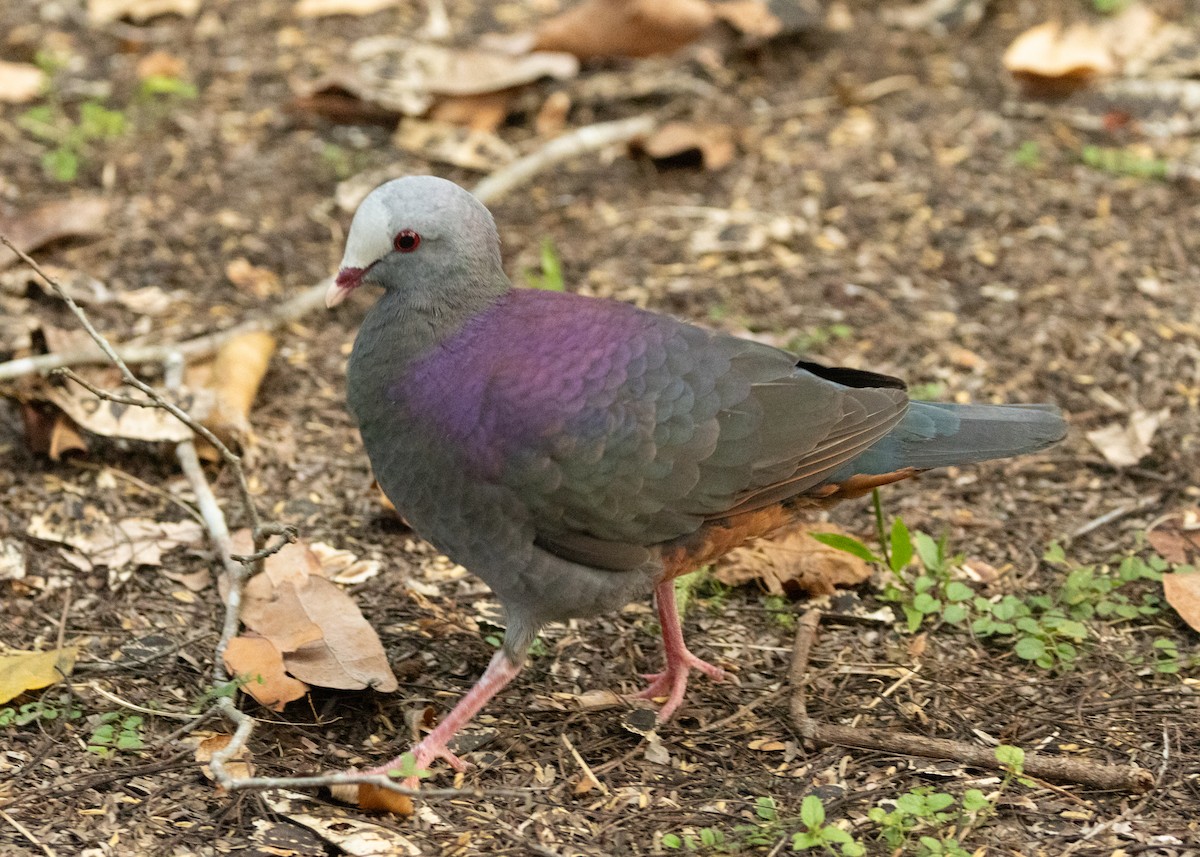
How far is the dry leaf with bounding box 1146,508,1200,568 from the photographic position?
411 centimetres

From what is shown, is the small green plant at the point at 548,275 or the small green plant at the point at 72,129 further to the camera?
the small green plant at the point at 72,129

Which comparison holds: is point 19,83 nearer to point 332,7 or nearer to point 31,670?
point 332,7

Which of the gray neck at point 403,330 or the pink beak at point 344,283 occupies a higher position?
the pink beak at point 344,283

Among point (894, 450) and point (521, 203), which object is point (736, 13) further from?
point (894, 450)

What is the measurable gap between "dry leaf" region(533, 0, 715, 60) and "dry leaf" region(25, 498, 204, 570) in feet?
10.9

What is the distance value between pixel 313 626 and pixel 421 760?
496 mm

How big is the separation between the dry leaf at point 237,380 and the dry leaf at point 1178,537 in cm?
292

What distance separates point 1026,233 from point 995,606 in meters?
2.25

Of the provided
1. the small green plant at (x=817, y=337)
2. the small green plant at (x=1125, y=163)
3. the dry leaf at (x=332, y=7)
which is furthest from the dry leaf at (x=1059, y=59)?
the dry leaf at (x=332, y=7)

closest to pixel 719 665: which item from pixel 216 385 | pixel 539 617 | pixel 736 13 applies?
pixel 539 617

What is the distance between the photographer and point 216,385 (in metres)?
4.55

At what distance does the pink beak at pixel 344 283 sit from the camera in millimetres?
3408

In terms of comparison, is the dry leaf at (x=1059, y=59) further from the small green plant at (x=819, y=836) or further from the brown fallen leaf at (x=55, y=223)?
the small green plant at (x=819, y=836)

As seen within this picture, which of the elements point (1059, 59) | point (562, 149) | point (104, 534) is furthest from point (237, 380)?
point (1059, 59)
